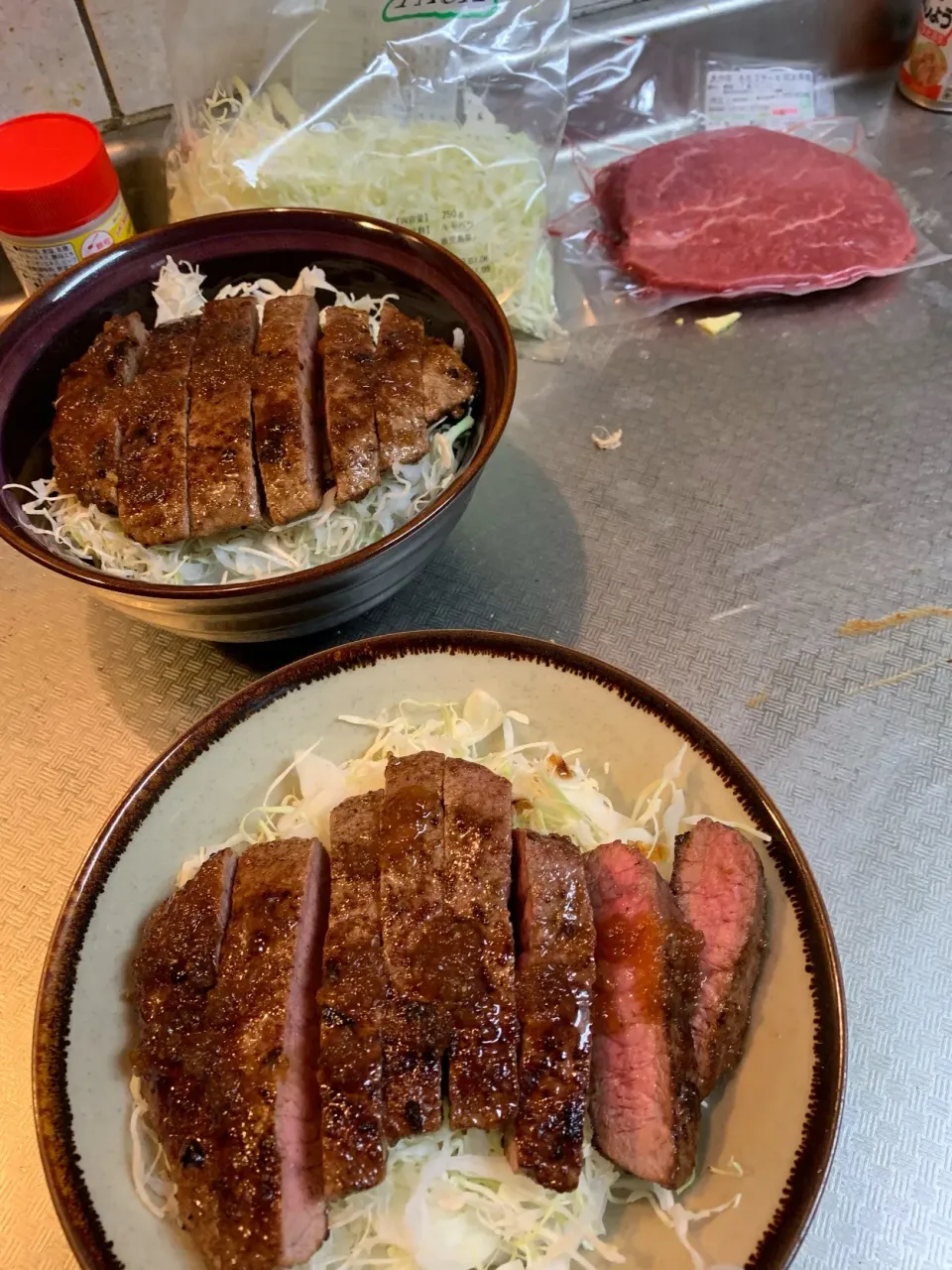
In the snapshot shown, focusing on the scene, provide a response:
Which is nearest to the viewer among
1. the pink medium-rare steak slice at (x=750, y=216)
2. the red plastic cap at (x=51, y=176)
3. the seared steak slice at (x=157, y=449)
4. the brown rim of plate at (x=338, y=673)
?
the brown rim of plate at (x=338, y=673)

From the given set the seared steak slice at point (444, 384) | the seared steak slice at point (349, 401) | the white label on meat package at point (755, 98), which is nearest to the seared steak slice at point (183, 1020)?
the seared steak slice at point (349, 401)

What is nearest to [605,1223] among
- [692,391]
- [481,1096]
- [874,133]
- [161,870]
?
[481,1096]

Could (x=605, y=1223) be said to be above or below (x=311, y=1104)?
below

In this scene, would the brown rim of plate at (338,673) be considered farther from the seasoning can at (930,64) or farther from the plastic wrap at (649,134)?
the seasoning can at (930,64)

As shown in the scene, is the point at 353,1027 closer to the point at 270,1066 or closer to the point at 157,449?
the point at 270,1066

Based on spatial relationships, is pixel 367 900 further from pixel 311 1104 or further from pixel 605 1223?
pixel 605 1223

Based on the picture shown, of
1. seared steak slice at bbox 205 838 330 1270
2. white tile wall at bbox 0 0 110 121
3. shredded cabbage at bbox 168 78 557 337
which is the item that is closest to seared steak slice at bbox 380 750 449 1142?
seared steak slice at bbox 205 838 330 1270
